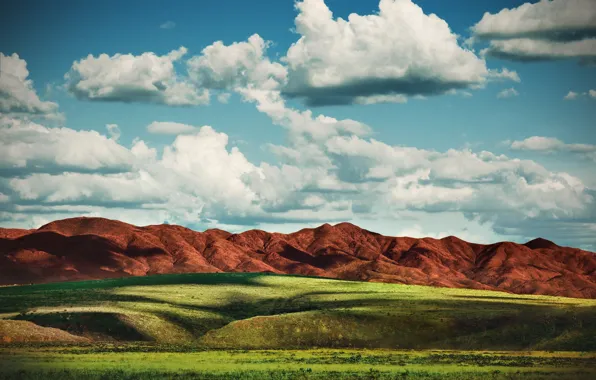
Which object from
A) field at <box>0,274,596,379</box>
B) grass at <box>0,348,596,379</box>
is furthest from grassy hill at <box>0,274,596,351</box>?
grass at <box>0,348,596,379</box>

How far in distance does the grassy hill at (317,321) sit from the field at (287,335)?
0.20m

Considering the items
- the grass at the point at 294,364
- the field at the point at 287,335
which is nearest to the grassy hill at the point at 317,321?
the field at the point at 287,335

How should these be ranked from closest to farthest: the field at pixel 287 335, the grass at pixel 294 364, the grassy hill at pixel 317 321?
the grass at pixel 294 364 → the field at pixel 287 335 → the grassy hill at pixel 317 321

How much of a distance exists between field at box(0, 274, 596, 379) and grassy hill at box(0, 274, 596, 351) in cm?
20

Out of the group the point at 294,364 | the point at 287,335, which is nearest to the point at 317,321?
the point at 287,335

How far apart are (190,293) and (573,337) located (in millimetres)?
89213

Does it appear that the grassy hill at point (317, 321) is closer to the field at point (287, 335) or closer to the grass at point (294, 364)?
the field at point (287, 335)

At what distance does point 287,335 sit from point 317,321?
6.51 metres

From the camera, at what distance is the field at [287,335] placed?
250 feet

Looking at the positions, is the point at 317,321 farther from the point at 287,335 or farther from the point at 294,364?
the point at 294,364

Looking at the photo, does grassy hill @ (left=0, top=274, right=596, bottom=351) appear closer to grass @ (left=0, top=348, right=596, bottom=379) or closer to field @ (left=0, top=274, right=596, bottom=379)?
field @ (left=0, top=274, right=596, bottom=379)

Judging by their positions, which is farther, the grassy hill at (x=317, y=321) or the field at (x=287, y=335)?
the grassy hill at (x=317, y=321)

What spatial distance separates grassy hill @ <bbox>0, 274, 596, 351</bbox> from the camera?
10956 centimetres

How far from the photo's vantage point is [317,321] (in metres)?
122
